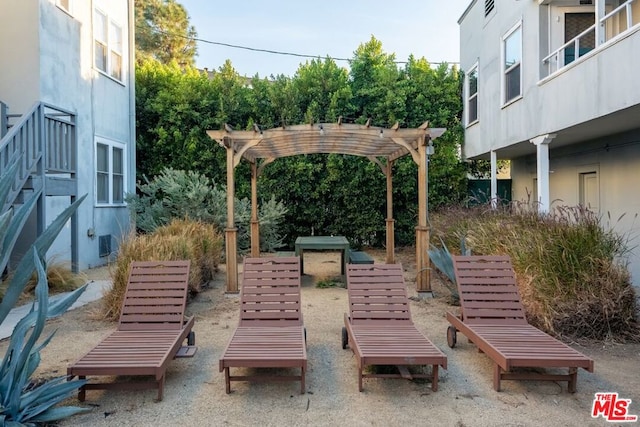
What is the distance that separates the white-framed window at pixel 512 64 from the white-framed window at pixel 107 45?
10049 mm

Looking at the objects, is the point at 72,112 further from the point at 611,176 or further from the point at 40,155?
the point at 611,176

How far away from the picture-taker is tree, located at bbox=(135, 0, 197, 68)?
27.6m

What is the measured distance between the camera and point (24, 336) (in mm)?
3301

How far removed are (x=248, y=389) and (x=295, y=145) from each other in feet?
20.0

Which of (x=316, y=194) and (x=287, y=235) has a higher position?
(x=316, y=194)

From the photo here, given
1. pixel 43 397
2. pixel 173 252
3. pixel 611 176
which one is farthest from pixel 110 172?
pixel 611 176

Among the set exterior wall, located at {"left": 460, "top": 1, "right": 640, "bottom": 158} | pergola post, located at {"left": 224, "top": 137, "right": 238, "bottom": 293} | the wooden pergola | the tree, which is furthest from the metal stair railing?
the tree

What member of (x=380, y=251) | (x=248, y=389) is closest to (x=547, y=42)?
(x=380, y=251)

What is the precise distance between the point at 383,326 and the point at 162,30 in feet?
91.9

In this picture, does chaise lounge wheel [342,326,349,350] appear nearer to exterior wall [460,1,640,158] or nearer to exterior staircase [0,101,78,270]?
exterior staircase [0,101,78,270]

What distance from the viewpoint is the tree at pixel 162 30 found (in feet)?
90.5

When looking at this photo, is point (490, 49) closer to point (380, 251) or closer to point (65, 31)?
point (380, 251)

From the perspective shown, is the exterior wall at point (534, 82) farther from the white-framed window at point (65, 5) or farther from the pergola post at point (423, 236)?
the white-framed window at point (65, 5)

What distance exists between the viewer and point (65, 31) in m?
10.1
